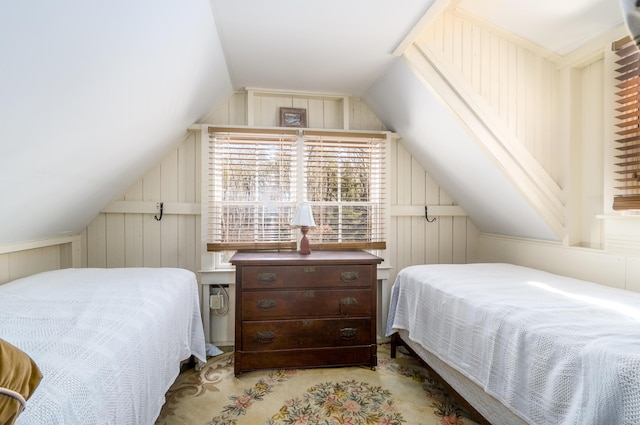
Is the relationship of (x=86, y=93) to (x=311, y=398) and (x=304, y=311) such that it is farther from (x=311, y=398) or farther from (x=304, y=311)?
(x=311, y=398)

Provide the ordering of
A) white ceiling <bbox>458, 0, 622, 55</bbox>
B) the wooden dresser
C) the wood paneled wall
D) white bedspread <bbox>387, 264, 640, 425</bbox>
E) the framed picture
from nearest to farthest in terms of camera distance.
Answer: white bedspread <bbox>387, 264, 640, 425</bbox>, white ceiling <bbox>458, 0, 622, 55</bbox>, the wood paneled wall, the wooden dresser, the framed picture

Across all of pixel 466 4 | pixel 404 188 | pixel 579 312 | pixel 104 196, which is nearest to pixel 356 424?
pixel 579 312

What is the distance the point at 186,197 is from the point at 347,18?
6.09ft

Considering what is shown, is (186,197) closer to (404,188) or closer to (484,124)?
(404,188)

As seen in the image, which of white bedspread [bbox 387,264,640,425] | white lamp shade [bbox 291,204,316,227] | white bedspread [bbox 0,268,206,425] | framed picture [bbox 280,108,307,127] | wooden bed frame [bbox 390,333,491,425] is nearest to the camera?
white bedspread [bbox 0,268,206,425]

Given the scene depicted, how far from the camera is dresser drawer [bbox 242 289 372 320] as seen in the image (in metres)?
Answer: 2.23

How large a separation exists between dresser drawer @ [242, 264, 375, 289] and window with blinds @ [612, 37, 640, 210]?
5.13 feet

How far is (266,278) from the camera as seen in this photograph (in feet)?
7.36

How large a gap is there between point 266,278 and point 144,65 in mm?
1440

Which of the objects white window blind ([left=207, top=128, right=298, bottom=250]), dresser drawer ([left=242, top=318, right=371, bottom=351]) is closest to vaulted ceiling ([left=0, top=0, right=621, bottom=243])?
white window blind ([left=207, top=128, right=298, bottom=250])

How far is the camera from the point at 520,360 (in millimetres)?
1258

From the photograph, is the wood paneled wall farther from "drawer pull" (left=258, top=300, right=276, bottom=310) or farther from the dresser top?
"drawer pull" (left=258, top=300, right=276, bottom=310)

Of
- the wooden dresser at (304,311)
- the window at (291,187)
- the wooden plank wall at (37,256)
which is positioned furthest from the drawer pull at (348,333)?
the wooden plank wall at (37,256)

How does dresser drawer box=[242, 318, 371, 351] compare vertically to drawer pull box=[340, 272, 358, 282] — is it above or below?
below
